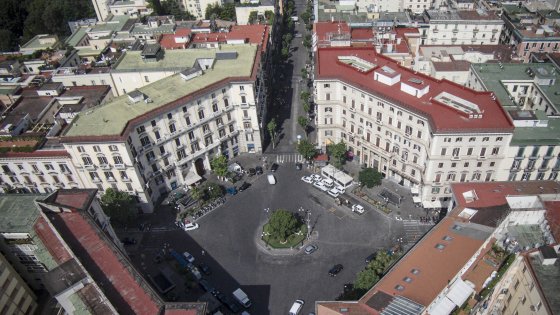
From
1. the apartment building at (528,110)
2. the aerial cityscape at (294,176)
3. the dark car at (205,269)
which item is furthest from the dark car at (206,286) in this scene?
the apartment building at (528,110)

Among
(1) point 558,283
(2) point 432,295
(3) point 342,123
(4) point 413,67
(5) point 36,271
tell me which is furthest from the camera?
(4) point 413,67

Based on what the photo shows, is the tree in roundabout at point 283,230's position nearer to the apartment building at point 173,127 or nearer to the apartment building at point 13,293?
the apartment building at point 173,127

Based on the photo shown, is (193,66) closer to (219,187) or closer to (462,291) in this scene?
(219,187)

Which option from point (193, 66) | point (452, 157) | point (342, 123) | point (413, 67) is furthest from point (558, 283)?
point (193, 66)

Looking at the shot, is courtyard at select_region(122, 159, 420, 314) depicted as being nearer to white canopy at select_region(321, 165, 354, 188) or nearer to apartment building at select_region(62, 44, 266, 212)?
white canopy at select_region(321, 165, 354, 188)

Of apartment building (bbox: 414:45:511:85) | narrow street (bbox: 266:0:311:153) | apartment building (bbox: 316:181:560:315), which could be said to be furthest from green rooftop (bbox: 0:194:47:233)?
apartment building (bbox: 414:45:511:85)

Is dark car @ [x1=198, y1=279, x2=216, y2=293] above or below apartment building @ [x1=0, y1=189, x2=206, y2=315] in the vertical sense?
below

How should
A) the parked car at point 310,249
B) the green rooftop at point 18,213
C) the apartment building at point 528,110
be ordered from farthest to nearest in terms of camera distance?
the parked car at point 310,249 → the apartment building at point 528,110 → the green rooftop at point 18,213
